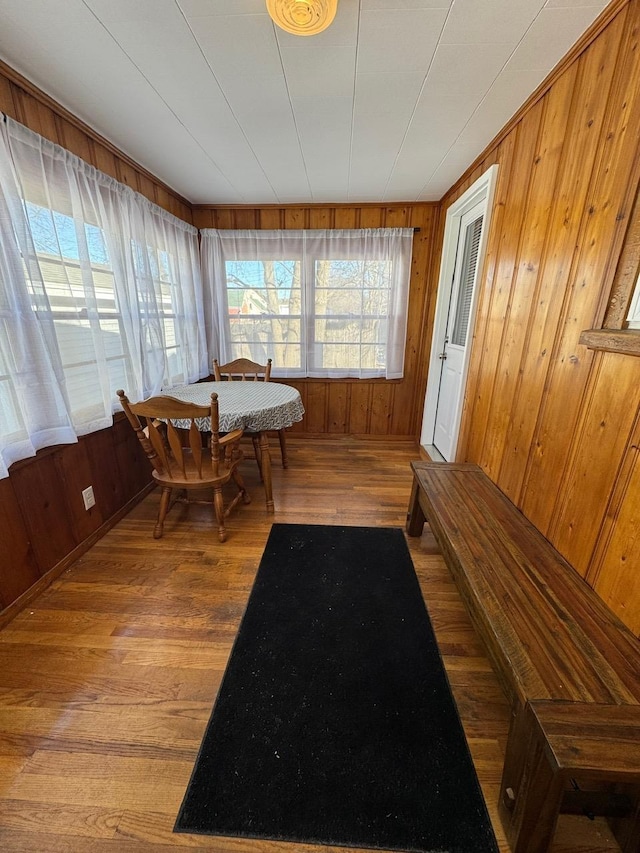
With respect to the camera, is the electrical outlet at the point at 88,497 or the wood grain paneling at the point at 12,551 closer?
the wood grain paneling at the point at 12,551

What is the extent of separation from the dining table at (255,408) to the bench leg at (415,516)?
0.94 m

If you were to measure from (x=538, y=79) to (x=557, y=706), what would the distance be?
2396 millimetres

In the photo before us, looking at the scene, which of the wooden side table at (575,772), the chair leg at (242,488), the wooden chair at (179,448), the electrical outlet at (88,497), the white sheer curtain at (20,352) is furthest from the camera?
the chair leg at (242,488)

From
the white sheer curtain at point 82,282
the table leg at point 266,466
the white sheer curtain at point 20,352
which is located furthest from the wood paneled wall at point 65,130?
the table leg at point 266,466

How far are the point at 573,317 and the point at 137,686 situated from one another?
2.23 m

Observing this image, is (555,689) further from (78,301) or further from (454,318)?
(454,318)

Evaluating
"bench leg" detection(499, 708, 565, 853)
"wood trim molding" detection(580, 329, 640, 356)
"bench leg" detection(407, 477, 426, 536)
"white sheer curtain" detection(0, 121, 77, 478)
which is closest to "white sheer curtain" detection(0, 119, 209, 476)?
"white sheer curtain" detection(0, 121, 77, 478)

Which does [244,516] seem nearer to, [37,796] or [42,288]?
[37,796]

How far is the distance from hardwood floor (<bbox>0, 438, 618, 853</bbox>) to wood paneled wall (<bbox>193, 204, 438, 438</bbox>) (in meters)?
1.67

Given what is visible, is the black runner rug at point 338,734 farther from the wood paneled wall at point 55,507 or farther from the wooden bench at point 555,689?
the wood paneled wall at point 55,507

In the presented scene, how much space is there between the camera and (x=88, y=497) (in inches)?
79.0

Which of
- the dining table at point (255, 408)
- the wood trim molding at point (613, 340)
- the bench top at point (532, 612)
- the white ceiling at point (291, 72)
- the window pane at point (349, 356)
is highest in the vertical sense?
the white ceiling at point (291, 72)

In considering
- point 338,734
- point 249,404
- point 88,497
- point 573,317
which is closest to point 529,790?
point 338,734

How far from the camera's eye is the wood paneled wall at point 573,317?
1100mm
